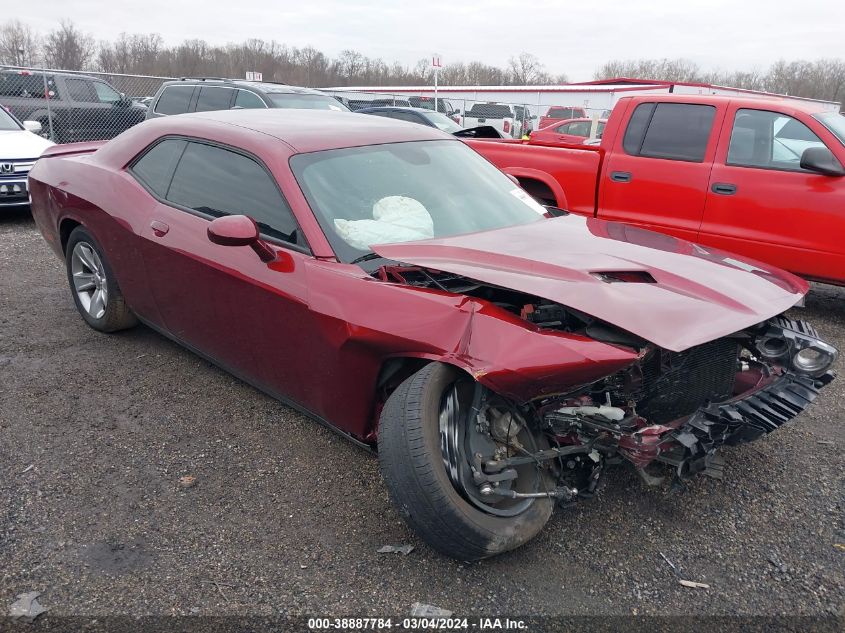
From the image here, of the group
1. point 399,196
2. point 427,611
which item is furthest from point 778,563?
point 399,196

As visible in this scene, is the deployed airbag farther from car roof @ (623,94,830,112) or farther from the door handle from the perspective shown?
car roof @ (623,94,830,112)

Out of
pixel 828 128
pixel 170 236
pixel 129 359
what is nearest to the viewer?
pixel 170 236

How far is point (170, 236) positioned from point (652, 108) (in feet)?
14.6

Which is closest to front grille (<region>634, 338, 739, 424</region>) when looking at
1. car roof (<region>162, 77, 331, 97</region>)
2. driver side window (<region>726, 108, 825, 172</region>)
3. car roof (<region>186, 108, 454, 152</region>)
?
car roof (<region>186, 108, 454, 152</region>)

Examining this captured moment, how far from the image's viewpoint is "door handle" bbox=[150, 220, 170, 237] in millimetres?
3621

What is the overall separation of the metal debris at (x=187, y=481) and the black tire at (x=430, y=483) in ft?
3.53

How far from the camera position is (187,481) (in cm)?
300

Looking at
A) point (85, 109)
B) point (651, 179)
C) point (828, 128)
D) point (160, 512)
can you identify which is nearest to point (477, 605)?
point (160, 512)

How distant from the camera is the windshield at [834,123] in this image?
5246mm

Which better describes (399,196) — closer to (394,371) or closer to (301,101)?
(394,371)

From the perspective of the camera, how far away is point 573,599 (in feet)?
7.71

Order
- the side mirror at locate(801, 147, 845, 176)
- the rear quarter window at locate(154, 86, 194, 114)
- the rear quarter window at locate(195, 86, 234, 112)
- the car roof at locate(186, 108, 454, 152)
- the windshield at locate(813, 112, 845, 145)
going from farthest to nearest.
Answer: the rear quarter window at locate(154, 86, 194, 114) < the rear quarter window at locate(195, 86, 234, 112) < the windshield at locate(813, 112, 845, 145) < the side mirror at locate(801, 147, 845, 176) < the car roof at locate(186, 108, 454, 152)

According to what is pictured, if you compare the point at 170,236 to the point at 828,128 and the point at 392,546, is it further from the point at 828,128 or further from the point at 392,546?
the point at 828,128

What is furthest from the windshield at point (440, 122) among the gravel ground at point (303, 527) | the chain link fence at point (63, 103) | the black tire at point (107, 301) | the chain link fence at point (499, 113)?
the gravel ground at point (303, 527)
